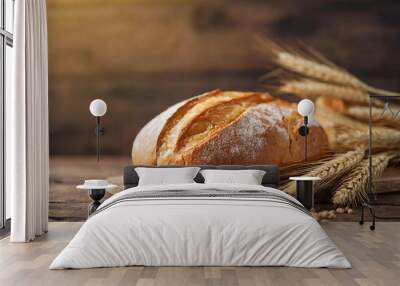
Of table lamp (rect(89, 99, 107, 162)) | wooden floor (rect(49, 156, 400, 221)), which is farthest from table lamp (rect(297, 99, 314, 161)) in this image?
table lamp (rect(89, 99, 107, 162))

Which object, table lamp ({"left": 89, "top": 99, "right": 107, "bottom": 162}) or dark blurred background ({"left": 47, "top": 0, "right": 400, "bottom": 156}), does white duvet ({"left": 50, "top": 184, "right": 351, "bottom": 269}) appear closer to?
table lamp ({"left": 89, "top": 99, "right": 107, "bottom": 162})

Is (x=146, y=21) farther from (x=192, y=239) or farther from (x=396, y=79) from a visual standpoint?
(x=192, y=239)

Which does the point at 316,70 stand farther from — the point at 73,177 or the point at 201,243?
the point at 201,243

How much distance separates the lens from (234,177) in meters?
6.38

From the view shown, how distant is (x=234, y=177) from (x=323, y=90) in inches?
70.7

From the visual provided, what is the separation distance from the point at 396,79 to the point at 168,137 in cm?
298

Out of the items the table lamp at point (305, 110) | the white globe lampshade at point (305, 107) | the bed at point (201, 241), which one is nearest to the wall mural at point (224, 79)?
the table lamp at point (305, 110)

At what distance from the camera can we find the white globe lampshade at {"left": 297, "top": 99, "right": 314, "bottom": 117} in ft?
22.2

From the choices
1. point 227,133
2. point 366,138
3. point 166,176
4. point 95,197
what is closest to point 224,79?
point 227,133

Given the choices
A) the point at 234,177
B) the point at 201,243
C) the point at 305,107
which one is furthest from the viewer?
the point at 305,107

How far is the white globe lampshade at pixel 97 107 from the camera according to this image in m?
6.86

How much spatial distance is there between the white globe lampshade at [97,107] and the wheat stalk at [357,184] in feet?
9.92

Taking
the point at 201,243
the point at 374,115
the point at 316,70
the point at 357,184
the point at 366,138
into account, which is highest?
the point at 316,70

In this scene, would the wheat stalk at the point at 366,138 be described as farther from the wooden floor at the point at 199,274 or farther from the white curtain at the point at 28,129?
the white curtain at the point at 28,129
